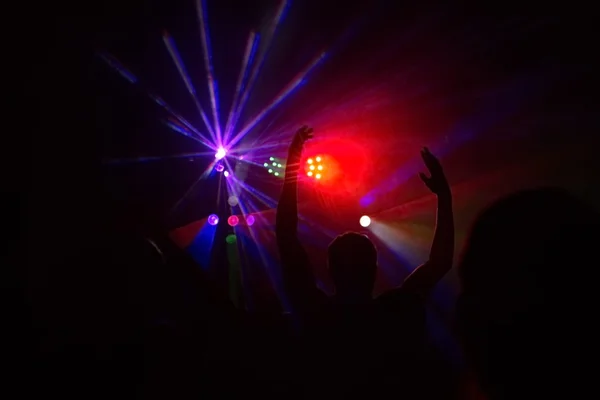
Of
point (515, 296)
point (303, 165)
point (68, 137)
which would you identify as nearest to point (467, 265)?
point (515, 296)

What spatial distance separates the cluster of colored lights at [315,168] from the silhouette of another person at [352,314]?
529 cm

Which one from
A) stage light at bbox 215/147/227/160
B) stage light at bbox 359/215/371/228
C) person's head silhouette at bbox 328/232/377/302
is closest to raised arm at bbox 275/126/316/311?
person's head silhouette at bbox 328/232/377/302

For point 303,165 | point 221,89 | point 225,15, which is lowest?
point 303,165

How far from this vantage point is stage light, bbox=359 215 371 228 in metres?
7.45

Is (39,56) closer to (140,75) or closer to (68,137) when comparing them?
(68,137)

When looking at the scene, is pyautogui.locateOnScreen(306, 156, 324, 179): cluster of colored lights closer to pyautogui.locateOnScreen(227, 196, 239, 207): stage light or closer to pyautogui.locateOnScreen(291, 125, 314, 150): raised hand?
pyautogui.locateOnScreen(227, 196, 239, 207): stage light

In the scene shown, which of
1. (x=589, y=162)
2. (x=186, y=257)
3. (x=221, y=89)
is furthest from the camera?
(x=589, y=162)

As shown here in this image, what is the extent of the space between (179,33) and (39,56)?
69.2 inches

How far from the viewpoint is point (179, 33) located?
14.4ft

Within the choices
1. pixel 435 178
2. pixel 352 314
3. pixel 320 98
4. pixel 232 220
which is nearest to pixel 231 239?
pixel 232 220

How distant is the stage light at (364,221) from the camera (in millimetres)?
7449

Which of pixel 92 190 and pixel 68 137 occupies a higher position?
pixel 68 137

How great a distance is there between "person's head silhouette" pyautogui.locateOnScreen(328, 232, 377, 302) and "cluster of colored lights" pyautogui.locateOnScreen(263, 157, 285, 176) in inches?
205

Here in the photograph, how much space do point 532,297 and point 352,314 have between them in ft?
2.77
